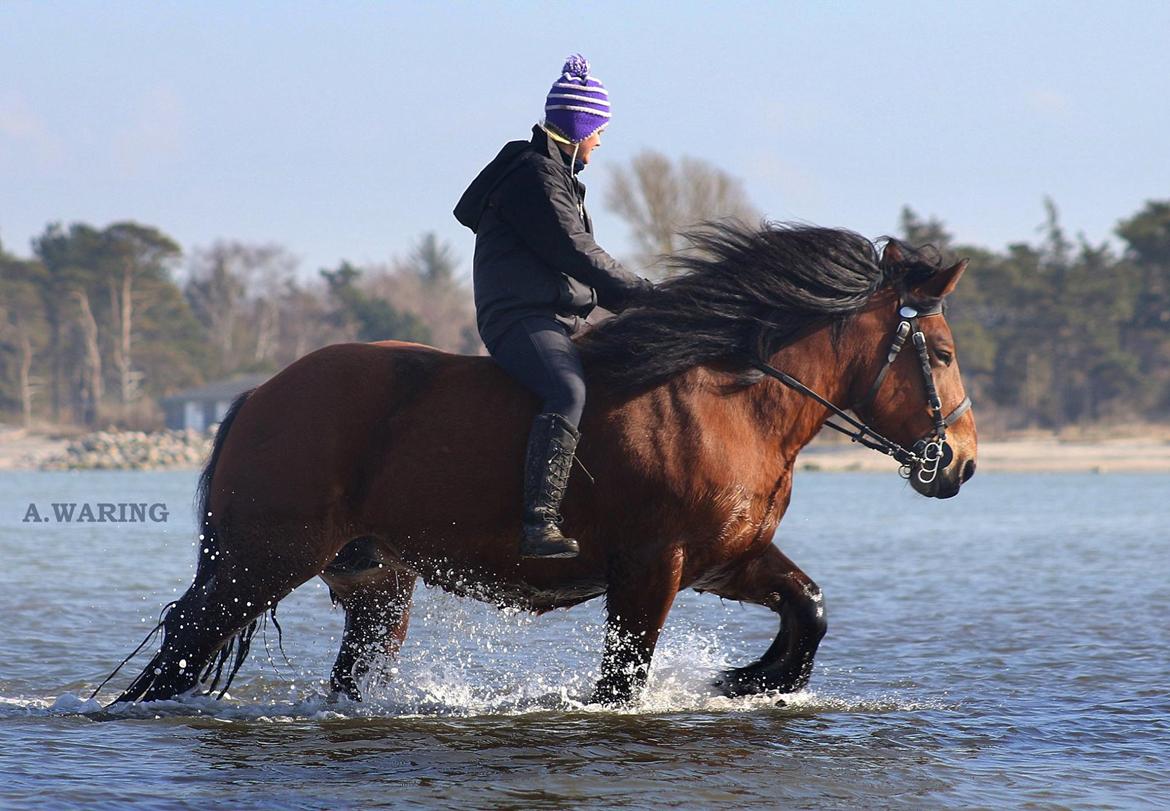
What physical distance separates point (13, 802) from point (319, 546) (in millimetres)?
1535

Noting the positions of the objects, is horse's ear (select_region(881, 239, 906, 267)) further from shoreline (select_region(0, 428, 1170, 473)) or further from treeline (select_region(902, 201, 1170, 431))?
treeline (select_region(902, 201, 1170, 431))

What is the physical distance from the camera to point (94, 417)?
7138 centimetres

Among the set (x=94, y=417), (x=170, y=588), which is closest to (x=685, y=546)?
(x=170, y=588)

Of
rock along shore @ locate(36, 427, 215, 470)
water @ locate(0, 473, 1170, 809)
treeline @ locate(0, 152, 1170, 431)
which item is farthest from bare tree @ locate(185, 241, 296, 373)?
water @ locate(0, 473, 1170, 809)

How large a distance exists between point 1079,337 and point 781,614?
176 ft

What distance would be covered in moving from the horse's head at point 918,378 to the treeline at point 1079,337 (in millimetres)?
50338

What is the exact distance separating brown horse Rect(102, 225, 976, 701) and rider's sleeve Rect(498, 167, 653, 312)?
12.6 inches

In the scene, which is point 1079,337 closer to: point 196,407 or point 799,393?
point 196,407

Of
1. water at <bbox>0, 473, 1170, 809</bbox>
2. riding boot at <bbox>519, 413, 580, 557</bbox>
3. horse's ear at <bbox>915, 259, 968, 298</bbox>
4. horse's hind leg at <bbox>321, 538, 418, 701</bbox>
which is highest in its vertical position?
horse's ear at <bbox>915, 259, 968, 298</bbox>

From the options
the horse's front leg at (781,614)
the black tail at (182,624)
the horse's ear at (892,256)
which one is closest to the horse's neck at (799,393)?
the horse's ear at (892,256)

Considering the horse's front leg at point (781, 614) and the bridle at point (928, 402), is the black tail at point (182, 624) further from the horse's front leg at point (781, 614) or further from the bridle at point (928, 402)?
the bridle at point (928, 402)

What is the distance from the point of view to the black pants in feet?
18.1

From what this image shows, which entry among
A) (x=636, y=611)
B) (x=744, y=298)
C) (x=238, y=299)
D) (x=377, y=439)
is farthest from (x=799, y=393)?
(x=238, y=299)

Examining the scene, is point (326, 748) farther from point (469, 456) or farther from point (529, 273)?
point (529, 273)
